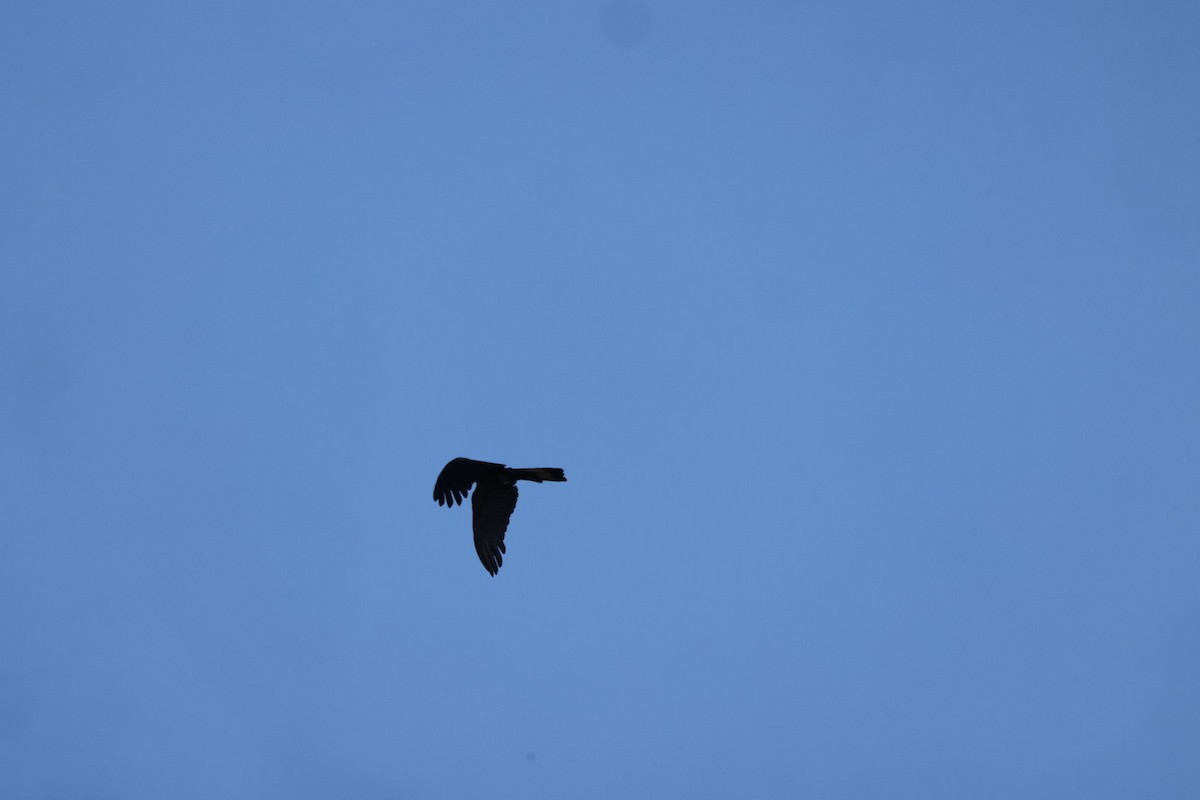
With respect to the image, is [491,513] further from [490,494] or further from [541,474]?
[541,474]

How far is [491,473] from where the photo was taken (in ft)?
91.5

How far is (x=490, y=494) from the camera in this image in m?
28.9

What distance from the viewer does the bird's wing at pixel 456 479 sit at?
88.3 ft

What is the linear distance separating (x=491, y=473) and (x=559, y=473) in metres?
1.54

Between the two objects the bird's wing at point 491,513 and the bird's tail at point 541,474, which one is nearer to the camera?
the bird's tail at point 541,474

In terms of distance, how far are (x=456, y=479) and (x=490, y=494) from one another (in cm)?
185

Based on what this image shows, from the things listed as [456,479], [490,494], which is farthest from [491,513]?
[456,479]

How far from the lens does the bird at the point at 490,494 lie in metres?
27.2

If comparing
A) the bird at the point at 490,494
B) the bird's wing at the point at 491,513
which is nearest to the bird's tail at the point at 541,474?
the bird at the point at 490,494

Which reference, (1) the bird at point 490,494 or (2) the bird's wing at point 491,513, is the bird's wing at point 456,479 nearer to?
(1) the bird at point 490,494

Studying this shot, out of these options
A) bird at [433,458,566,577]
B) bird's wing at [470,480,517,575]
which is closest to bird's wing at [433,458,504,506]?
bird at [433,458,566,577]

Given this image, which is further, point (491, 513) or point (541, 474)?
point (491, 513)

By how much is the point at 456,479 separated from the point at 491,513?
195 cm

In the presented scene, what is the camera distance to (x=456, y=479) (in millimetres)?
27172
